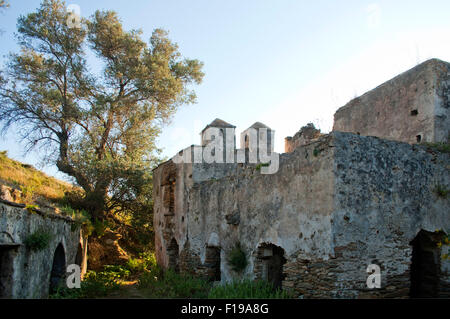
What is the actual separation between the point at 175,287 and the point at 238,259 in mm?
2669

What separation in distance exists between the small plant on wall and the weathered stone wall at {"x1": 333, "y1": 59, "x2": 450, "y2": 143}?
515cm

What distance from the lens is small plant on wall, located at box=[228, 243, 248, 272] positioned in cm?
971

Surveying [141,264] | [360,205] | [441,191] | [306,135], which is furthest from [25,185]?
[441,191]

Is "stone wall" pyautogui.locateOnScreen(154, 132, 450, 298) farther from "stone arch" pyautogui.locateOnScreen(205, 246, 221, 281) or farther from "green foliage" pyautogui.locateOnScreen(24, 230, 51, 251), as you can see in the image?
"green foliage" pyautogui.locateOnScreen(24, 230, 51, 251)

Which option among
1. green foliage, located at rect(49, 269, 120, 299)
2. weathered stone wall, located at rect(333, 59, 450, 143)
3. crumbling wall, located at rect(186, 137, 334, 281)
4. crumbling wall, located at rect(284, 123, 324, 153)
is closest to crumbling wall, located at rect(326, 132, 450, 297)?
crumbling wall, located at rect(186, 137, 334, 281)

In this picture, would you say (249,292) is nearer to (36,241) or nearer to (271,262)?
(271,262)

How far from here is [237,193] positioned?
34.3 ft

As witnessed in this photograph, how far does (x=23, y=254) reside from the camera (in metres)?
7.57

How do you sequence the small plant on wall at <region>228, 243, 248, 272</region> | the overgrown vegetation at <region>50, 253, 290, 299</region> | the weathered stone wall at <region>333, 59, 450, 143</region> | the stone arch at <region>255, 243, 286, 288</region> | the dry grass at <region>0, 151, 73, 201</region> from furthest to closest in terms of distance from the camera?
1. the dry grass at <region>0, 151, 73, 201</region>
2. the small plant on wall at <region>228, 243, 248, 272</region>
3. the stone arch at <region>255, 243, 286, 288</region>
4. the weathered stone wall at <region>333, 59, 450, 143</region>
5. the overgrown vegetation at <region>50, 253, 290, 299</region>

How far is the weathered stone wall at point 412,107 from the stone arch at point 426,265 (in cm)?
241

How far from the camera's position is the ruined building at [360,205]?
275 inches

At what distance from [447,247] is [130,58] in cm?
1952

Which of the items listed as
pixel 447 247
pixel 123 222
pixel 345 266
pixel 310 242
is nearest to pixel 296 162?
pixel 310 242

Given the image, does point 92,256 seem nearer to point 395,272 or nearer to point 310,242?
point 310,242
